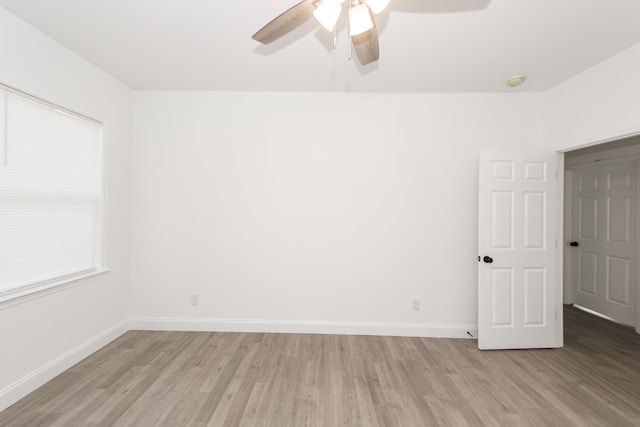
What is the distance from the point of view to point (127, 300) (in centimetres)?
337

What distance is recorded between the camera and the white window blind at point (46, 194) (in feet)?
6.95

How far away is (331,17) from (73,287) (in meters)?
3.02

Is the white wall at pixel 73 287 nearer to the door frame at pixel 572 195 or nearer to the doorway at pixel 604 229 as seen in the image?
the door frame at pixel 572 195

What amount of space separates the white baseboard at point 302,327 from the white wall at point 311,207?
2 centimetres

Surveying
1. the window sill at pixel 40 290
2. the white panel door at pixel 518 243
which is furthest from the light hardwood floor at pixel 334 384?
the window sill at pixel 40 290

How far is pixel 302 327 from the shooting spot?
336 cm

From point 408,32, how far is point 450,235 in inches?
83.8

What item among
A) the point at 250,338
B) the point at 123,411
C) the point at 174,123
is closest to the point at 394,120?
the point at 174,123

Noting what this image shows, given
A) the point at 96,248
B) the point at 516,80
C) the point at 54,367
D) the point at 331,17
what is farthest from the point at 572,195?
the point at 54,367

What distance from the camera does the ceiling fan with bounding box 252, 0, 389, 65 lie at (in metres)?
1.34

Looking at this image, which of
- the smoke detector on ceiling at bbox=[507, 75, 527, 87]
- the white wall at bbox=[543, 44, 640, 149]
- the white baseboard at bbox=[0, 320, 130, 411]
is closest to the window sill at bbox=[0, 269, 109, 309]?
the white baseboard at bbox=[0, 320, 130, 411]

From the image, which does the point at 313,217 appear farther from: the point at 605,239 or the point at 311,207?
the point at 605,239

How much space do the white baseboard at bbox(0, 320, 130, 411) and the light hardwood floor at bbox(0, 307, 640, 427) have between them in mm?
56

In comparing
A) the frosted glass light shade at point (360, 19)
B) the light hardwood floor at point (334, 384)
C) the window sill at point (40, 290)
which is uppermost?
the frosted glass light shade at point (360, 19)
